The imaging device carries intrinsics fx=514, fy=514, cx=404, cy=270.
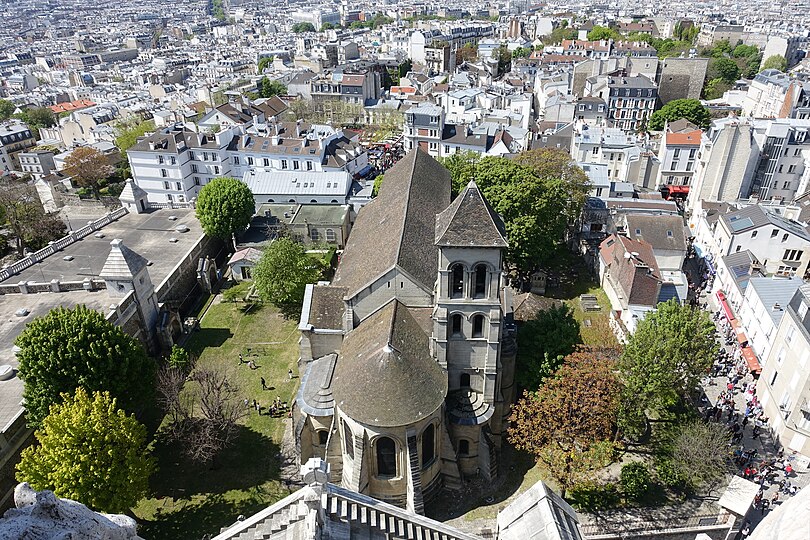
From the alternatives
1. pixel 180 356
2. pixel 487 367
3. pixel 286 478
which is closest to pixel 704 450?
pixel 487 367

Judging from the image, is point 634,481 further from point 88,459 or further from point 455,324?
point 88,459

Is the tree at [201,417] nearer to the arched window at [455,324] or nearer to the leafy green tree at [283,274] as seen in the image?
the leafy green tree at [283,274]

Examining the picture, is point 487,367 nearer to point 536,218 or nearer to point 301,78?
point 536,218

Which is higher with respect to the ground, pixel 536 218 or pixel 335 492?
pixel 335 492

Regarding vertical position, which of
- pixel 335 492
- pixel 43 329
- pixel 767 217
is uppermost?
pixel 335 492

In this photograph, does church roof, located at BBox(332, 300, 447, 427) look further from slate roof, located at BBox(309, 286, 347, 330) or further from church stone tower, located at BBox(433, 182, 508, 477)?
slate roof, located at BBox(309, 286, 347, 330)
